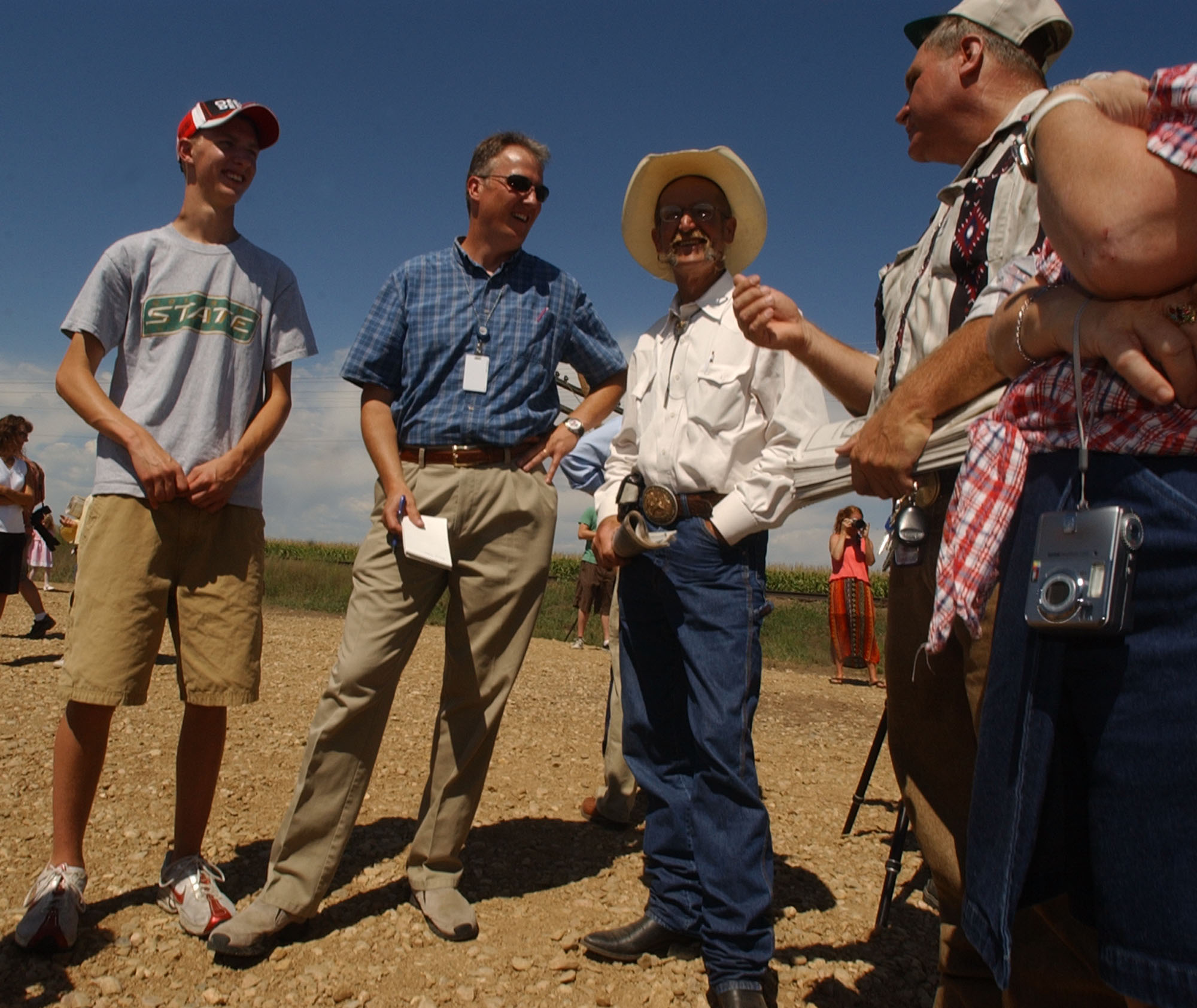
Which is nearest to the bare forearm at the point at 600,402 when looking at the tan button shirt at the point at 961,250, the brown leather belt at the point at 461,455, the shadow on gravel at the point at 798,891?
the brown leather belt at the point at 461,455

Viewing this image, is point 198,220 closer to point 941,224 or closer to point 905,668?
point 941,224

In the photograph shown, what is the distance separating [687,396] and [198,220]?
175 centimetres

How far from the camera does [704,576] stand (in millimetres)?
2734

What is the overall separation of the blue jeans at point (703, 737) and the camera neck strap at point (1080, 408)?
5.00ft

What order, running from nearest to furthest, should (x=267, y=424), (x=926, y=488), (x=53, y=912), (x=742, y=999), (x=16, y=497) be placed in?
(x=926, y=488) < (x=742, y=999) < (x=53, y=912) < (x=267, y=424) < (x=16, y=497)

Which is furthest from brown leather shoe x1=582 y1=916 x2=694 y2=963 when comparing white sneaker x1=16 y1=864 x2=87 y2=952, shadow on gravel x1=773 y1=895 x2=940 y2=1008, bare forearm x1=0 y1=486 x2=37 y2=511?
bare forearm x1=0 y1=486 x2=37 y2=511

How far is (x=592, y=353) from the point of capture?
3.50 m

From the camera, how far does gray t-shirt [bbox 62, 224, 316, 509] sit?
284 centimetres

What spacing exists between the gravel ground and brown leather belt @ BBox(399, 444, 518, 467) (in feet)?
5.04

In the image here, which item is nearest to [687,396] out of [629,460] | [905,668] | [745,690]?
[629,460]

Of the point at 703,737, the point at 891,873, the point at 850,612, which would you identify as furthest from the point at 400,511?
the point at 850,612

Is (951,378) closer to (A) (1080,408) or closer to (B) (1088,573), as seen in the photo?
(A) (1080,408)

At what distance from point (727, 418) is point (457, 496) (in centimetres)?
96

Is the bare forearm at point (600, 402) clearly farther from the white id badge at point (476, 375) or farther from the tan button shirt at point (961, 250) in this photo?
the tan button shirt at point (961, 250)
